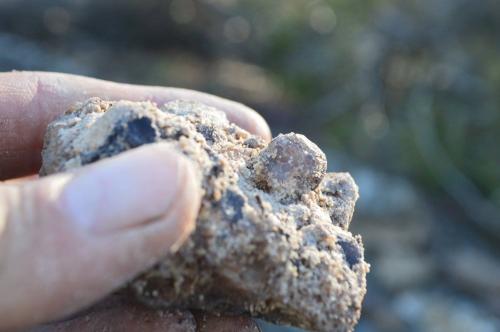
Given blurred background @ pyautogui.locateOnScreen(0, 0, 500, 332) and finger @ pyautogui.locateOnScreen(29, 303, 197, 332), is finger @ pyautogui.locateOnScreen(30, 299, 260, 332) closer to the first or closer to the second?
finger @ pyautogui.locateOnScreen(29, 303, 197, 332)

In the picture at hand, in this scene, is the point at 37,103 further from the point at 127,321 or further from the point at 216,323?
the point at 216,323

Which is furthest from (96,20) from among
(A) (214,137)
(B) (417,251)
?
(A) (214,137)

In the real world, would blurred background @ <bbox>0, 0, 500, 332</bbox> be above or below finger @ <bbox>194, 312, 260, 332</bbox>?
above

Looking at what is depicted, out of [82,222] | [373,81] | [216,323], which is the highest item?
[373,81]

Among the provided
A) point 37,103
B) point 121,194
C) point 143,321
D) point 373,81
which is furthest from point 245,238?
point 373,81

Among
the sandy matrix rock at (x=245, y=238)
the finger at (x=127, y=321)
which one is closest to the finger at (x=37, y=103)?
the sandy matrix rock at (x=245, y=238)

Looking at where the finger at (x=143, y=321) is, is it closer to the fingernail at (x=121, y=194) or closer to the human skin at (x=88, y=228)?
the human skin at (x=88, y=228)

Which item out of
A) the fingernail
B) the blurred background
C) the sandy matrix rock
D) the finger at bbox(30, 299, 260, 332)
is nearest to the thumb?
the fingernail
